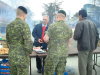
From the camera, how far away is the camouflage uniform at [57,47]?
3839 mm

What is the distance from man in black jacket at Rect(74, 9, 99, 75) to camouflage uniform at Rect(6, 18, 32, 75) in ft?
4.22

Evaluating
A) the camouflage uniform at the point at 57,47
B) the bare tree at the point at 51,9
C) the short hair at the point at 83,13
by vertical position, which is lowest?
the camouflage uniform at the point at 57,47

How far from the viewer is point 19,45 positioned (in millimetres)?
3574

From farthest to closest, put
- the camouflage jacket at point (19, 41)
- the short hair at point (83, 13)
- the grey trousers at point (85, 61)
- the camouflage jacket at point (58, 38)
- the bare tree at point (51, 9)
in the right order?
1. the bare tree at point (51, 9)
2. the grey trousers at point (85, 61)
3. the short hair at point (83, 13)
4. the camouflage jacket at point (58, 38)
5. the camouflage jacket at point (19, 41)

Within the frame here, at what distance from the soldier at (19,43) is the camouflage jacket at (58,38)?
0.44 m

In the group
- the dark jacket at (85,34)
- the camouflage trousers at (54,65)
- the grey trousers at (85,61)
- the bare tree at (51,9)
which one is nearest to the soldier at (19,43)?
the camouflage trousers at (54,65)

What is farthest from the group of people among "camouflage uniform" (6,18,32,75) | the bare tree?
the bare tree

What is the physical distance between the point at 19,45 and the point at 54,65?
29.0 inches

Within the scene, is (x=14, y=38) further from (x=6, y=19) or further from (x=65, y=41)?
(x=6, y=19)

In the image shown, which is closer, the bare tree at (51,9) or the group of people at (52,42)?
the group of people at (52,42)

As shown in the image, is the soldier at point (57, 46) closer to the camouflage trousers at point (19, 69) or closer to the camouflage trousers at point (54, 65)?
the camouflage trousers at point (54, 65)

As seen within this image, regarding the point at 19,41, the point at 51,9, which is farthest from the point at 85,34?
the point at 51,9

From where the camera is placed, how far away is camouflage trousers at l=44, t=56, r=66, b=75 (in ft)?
12.7

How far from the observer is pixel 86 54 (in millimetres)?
4590
